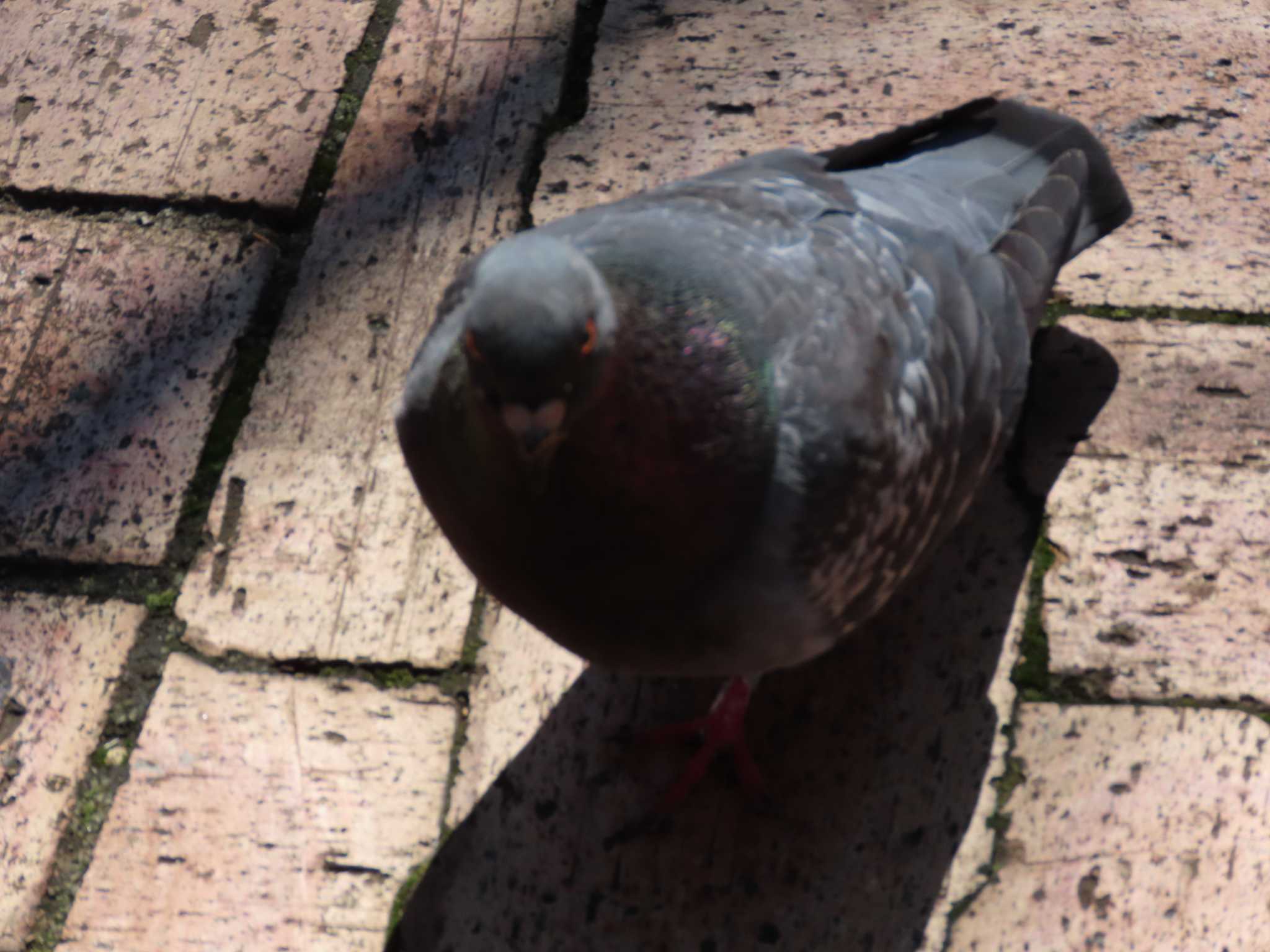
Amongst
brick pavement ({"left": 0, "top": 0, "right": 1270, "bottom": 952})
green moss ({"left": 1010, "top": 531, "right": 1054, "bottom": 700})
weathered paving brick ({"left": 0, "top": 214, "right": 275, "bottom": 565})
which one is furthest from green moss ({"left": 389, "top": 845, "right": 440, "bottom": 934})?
green moss ({"left": 1010, "top": 531, "right": 1054, "bottom": 700})

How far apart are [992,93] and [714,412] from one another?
2.00 metres

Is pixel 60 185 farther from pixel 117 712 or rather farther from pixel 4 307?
pixel 117 712

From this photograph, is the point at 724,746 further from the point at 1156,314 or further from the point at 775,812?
the point at 1156,314

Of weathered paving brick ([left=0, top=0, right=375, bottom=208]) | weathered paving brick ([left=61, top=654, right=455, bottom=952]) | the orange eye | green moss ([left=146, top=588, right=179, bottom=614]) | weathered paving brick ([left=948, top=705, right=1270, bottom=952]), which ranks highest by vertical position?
the orange eye

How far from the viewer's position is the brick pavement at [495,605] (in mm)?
2373

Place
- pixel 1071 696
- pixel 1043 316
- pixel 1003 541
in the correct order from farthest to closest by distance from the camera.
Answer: pixel 1043 316 < pixel 1003 541 < pixel 1071 696

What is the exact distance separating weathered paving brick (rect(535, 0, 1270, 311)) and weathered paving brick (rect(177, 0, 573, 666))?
0.70 ft

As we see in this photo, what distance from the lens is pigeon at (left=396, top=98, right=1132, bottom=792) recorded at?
1.72 meters

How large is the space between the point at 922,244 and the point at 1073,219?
51cm

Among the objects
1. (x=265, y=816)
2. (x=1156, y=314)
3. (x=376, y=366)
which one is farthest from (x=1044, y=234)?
(x=265, y=816)

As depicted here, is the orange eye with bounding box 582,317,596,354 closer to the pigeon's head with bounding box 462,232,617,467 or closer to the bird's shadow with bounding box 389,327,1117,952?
the pigeon's head with bounding box 462,232,617,467

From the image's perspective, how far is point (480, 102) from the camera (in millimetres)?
3457

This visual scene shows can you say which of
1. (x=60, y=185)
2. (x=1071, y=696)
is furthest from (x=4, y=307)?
(x=1071, y=696)

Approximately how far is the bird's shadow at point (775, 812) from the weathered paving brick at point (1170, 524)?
0.14 meters
